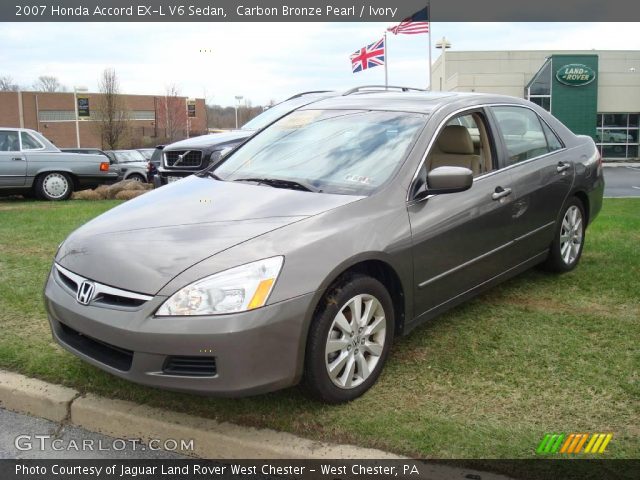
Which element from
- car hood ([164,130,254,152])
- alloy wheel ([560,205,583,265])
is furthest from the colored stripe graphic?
car hood ([164,130,254,152])

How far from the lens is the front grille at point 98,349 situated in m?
2.94

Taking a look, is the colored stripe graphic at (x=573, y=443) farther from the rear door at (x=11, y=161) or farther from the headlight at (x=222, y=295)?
the rear door at (x=11, y=161)

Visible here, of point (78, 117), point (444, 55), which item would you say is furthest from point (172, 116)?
point (444, 55)

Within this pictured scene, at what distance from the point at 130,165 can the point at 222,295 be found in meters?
18.8

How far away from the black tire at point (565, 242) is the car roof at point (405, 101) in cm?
116

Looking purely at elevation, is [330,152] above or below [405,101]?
below

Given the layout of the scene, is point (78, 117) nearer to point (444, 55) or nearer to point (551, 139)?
point (444, 55)

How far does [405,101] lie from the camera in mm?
4387

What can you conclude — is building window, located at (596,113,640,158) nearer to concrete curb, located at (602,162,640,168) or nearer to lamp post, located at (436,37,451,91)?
concrete curb, located at (602,162,640,168)

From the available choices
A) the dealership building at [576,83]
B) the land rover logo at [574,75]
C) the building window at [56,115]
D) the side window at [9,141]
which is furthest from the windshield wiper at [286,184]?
the building window at [56,115]

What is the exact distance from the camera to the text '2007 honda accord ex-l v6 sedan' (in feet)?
9.23

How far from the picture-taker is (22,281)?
5.39 meters
